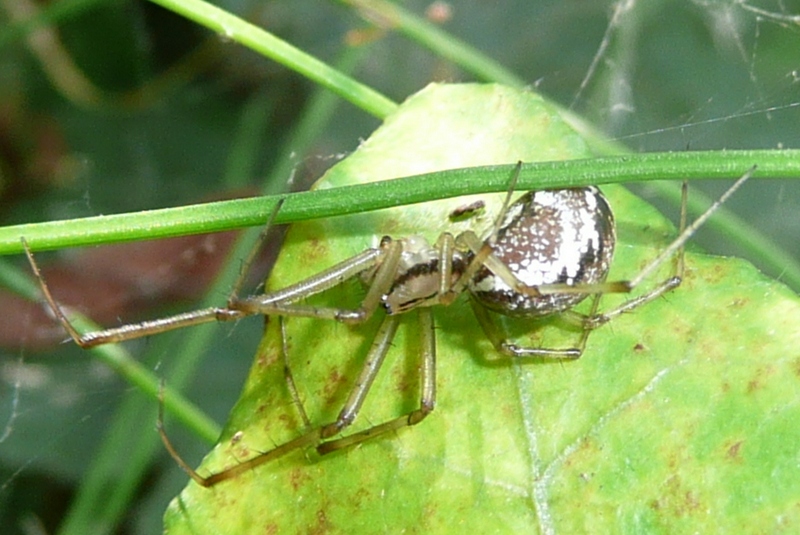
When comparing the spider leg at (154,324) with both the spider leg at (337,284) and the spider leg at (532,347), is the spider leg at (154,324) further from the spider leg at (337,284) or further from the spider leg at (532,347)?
the spider leg at (532,347)

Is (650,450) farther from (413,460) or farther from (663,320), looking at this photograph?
(413,460)

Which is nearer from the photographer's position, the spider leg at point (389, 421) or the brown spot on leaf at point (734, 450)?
the brown spot on leaf at point (734, 450)

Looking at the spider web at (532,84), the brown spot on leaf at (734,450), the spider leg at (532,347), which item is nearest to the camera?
the brown spot on leaf at (734,450)

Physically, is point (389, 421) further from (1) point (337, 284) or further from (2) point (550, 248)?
(2) point (550, 248)

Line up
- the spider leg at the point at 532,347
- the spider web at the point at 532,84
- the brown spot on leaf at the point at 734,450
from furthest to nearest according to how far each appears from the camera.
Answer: the spider web at the point at 532,84
the spider leg at the point at 532,347
the brown spot on leaf at the point at 734,450

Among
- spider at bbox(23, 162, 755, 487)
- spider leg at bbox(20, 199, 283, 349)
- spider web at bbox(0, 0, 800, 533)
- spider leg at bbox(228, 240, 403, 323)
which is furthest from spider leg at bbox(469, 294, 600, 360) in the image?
spider web at bbox(0, 0, 800, 533)

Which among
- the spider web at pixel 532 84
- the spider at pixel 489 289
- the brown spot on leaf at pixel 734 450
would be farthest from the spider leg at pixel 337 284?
the spider web at pixel 532 84

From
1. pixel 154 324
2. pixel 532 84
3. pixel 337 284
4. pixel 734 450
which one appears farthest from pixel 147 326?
pixel 532 84

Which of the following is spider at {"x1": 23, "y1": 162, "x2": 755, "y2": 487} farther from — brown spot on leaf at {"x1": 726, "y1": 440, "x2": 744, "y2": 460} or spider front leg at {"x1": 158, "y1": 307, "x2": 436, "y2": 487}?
brown spot on leaf at {"x1": 726, "y1": 440, "x2": 744, "y2": 460}

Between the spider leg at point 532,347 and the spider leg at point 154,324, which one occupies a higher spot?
the spider leg at point 154,324
